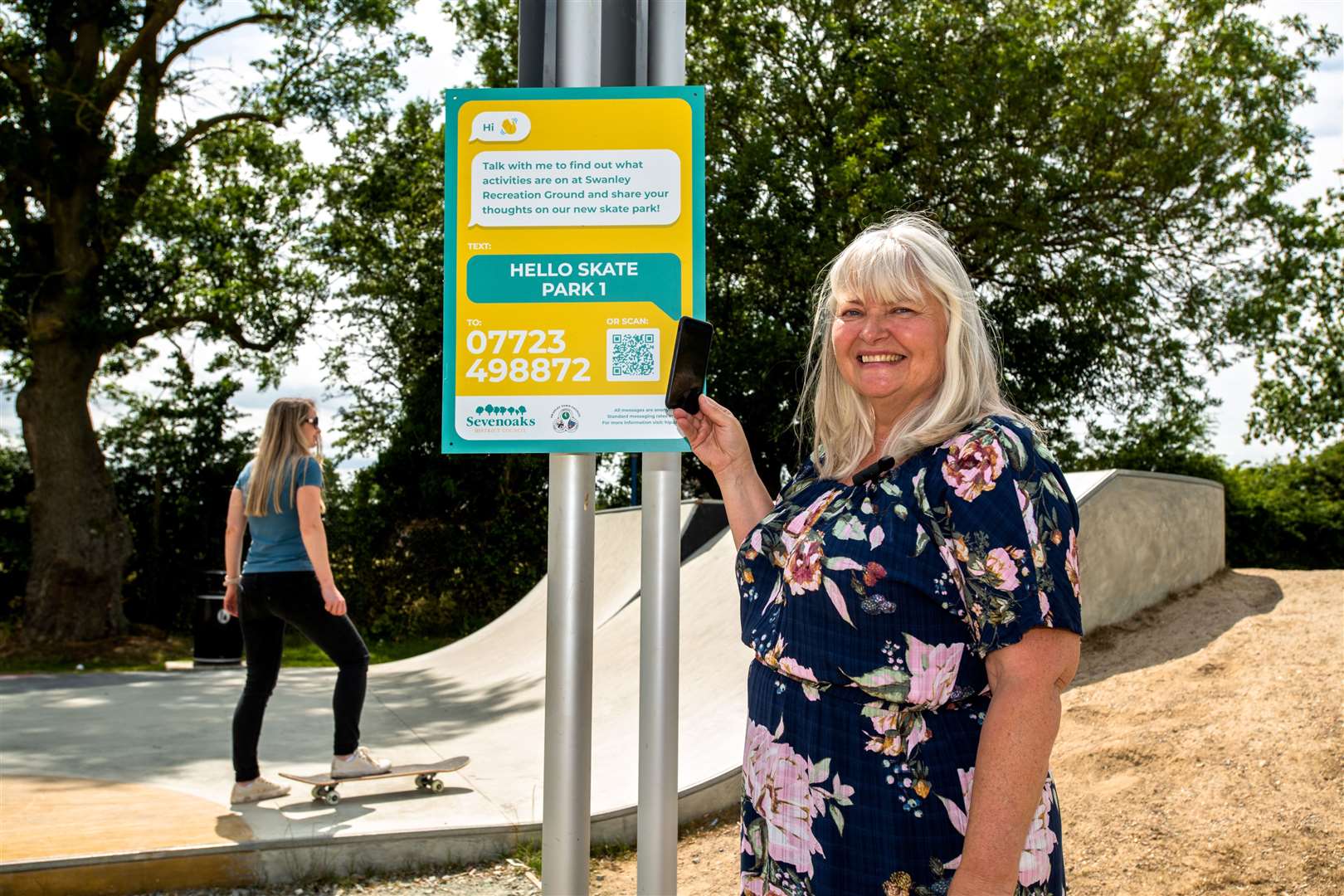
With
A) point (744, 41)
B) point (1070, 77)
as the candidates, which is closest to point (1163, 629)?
point (1070, 77)

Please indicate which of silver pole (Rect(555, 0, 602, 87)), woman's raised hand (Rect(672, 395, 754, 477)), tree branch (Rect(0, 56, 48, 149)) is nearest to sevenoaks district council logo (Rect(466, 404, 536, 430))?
woman's raised hand (Rect(672, 395, 754, 477))

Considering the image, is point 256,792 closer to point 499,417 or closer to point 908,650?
point 499,417

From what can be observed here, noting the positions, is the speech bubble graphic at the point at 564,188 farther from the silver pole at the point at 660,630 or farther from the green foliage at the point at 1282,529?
the green foliage at the point at 1282,529

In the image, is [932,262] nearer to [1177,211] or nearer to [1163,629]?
[1163,629]

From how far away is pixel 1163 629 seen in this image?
653cm

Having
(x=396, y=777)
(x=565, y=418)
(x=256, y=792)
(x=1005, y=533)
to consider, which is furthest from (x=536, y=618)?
(x=1005, y=533)

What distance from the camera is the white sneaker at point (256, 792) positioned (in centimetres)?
529

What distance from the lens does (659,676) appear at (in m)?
2.70

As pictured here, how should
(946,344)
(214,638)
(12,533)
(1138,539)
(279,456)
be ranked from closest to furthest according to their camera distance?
(946,344) → (279,456) → (1138,539) → (214,638) → (12,533)

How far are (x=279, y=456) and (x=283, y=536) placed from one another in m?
0.38

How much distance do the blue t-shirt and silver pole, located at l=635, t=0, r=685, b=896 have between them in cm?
288

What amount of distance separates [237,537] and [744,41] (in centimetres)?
1338

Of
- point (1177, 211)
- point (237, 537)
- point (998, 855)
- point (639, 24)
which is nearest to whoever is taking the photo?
point (998, 855)

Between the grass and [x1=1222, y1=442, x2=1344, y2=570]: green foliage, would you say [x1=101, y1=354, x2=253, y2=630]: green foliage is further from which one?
[x1=1222, y1=442, x2=1344, y2=570]: green foliage
